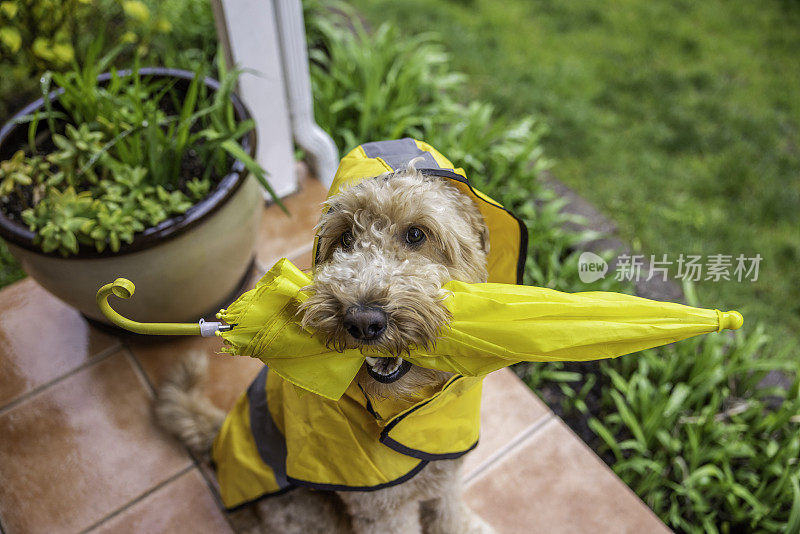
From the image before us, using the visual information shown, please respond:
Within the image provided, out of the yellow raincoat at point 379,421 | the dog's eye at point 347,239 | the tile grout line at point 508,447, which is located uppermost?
the dog's eye at point 347,239

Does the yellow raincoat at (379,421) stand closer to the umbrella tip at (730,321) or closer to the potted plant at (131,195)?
the umbrella tip at (730,321)

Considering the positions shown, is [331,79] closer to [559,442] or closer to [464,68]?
[464,68]

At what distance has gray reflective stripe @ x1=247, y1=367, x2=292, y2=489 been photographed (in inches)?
75.5

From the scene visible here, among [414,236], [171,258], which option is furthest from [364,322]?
[171,258]

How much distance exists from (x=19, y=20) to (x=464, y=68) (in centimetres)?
324

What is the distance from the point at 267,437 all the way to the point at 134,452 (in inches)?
36.3

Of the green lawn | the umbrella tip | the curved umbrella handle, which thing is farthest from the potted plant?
the green lawn

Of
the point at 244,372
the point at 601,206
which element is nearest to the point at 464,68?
the point at 601,206

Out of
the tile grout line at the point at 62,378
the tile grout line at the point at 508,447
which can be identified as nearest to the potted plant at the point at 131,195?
the tile grout line at the point at 62,378

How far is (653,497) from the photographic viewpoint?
248 cm

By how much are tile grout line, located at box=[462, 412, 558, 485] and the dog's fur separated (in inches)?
10.6

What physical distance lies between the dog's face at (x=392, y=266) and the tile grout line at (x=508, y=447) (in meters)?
1.06

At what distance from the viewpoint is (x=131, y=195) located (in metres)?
2.29

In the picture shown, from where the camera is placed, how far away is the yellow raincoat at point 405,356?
1.34m
